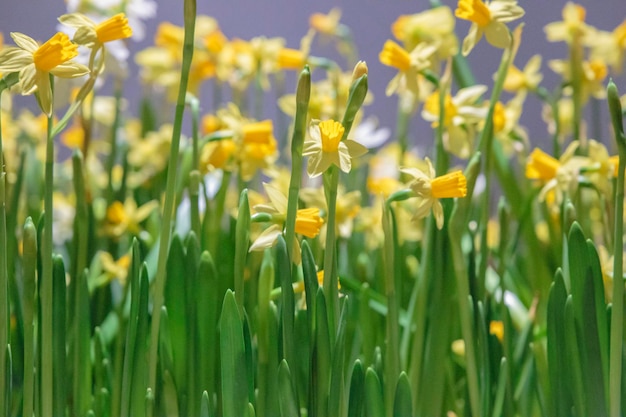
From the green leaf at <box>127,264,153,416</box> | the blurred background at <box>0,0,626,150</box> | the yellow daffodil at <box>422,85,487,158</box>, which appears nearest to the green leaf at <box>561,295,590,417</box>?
the yellow daffodil at <box>422,85,487,158</box>

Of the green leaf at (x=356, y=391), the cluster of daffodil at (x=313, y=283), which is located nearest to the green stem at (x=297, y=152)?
the cluster of daffodil at (x=313, y=283)

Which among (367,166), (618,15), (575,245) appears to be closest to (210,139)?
(575,245)

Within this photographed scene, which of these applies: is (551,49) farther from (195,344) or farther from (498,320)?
(195,344)

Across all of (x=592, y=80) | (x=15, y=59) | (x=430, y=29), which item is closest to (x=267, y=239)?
(x=15, y=59)

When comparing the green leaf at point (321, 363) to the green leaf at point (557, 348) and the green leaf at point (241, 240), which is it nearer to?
the green leaf at point (241, 240)

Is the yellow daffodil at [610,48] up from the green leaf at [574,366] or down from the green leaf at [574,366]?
up

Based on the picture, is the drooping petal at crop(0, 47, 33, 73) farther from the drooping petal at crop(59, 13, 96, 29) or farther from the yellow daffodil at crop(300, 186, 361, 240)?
the yellow daffodil at crop(300, 186, 361, 240)
